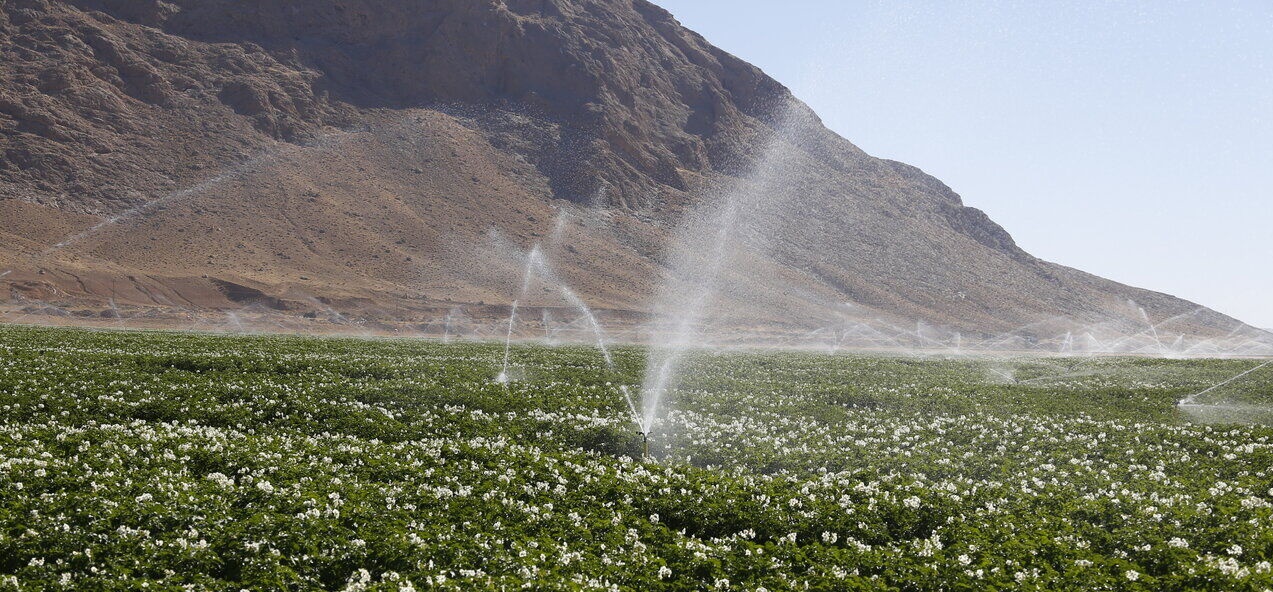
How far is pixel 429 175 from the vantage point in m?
104

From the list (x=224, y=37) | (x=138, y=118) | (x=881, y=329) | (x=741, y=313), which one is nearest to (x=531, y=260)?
(x=741, y=313)

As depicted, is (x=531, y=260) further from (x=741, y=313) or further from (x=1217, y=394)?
(x=1217, y=394)

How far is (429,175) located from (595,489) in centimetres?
9909

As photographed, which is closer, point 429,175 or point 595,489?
point 595,489

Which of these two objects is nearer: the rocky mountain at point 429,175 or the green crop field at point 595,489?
the green crop field at point 595,489

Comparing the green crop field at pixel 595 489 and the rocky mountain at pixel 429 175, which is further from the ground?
the rocky mountain at pixel 429 175

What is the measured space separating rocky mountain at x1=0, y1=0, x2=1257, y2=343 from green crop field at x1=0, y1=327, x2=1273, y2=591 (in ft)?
187

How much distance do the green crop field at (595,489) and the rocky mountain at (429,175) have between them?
56.9 m

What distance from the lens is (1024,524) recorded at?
913cm

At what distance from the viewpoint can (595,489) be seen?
10.5m

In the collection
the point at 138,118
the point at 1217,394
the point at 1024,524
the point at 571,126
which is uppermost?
the point at 571,126

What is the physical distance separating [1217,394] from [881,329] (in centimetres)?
7340

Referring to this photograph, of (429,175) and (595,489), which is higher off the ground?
(429,175)

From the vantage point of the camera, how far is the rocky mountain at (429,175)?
257 ft
